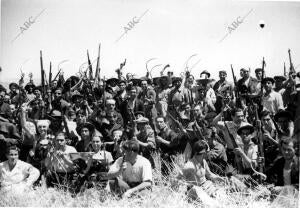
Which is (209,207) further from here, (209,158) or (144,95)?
(144,95)

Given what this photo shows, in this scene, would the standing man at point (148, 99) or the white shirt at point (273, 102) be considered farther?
the standing man at point (148, 99)

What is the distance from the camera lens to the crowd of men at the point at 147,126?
20.9 feet

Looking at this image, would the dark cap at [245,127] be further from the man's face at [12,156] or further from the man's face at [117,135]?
the man's face at [12,156]

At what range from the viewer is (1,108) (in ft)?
24.7

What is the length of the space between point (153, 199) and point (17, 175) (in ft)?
6.27

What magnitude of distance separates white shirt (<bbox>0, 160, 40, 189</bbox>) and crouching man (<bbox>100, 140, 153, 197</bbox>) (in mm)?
1051

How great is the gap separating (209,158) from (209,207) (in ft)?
2.41

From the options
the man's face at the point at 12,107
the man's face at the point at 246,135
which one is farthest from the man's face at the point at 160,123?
the man's face at the point at 12,107

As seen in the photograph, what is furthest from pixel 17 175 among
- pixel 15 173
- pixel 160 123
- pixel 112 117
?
pixel 160 123

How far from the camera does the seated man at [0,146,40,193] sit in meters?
6.30

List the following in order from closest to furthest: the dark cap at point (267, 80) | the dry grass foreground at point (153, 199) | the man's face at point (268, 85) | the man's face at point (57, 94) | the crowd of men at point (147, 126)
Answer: the dry grass foreground at point (153, 199) → the crowd of men at point (147, 126) → the man's face at point (268, 85) → the dark cap at point (267, 80) → the man's face at point (57, 94)

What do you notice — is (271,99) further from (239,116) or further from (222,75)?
(222,75)

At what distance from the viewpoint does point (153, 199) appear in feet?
20.2

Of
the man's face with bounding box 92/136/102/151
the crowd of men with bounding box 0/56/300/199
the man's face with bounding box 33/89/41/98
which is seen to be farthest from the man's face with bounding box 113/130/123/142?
the man's face with bounding box 33/89/41/98
